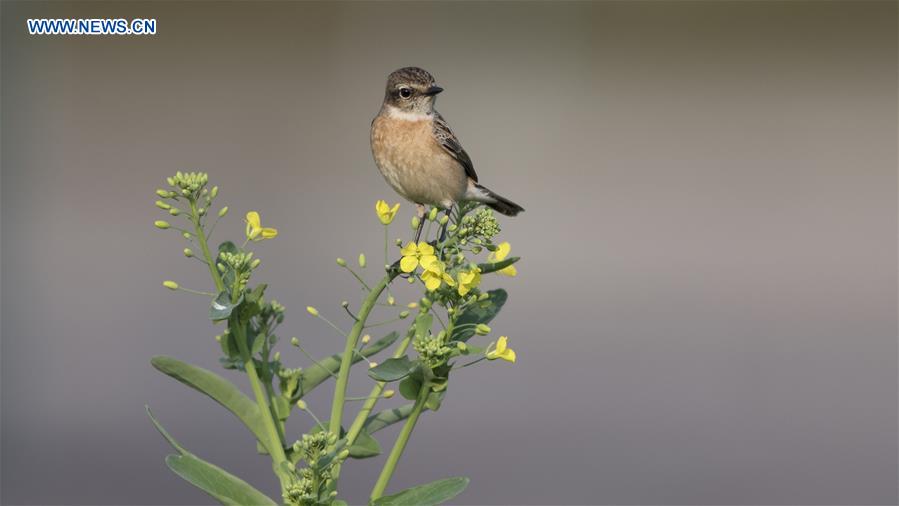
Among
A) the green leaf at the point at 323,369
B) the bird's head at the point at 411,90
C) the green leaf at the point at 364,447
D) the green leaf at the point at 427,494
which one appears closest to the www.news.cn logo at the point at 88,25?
the bird's head at the point at 411,90

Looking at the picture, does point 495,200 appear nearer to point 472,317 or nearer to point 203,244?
point 472,317

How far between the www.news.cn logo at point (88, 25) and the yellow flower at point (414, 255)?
4.43m

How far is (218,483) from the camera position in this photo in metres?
→ 1.16

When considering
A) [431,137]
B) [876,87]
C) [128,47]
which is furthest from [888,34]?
[431,137]

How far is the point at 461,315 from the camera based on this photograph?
4.10 ft

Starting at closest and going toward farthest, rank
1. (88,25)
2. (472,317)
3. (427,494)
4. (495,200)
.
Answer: (427,494) → (472,317) → (495,200) → (88,25)

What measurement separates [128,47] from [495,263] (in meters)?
6.01

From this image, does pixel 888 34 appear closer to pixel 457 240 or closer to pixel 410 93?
pixel 410 93

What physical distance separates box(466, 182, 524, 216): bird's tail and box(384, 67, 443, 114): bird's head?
198 millimetres

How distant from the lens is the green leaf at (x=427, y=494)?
1127 millimetres

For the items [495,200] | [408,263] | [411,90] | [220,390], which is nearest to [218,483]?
[220,390]

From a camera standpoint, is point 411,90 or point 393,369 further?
point 411,90

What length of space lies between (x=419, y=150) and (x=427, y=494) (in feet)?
3.32

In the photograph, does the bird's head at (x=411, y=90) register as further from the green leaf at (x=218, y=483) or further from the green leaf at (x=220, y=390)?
the green leaf at (x=218, y=483)
